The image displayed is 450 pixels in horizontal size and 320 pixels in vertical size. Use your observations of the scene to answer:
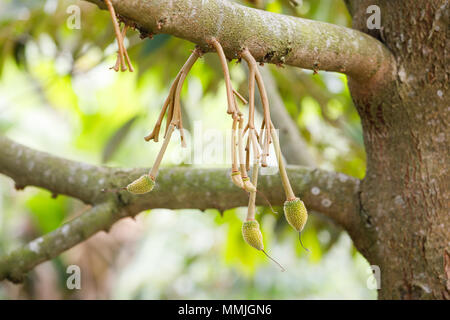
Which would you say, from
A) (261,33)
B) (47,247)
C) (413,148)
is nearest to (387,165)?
(413,148)

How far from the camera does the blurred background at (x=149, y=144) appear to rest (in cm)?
162

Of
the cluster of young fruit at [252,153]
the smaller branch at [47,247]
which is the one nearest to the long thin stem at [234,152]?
the cluster of young fruit at [252,153]

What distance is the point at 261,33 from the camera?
62cm

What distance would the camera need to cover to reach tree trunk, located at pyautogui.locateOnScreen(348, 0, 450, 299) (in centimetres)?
81

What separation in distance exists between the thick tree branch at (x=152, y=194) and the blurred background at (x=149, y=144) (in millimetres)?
330

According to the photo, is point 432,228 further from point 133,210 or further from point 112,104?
point 112,104

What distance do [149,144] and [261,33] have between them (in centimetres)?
435

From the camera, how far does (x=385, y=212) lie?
875 millimetres

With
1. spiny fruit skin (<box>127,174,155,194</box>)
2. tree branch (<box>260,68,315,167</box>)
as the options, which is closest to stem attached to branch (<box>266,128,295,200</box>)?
spiny fruit skin (<box>127,174,155,194</box>)

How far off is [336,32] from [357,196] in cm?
35

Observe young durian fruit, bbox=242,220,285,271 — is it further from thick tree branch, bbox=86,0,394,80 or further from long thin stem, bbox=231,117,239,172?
thick tree branch, bbox=86,0,394,80

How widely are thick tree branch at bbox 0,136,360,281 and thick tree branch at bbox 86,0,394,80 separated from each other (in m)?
0.24

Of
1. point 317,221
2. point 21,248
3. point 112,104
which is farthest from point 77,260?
point 21,248

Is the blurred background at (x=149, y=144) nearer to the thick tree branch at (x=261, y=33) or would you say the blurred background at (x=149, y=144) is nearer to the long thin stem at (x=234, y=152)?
the thick tree branch at (x=261, y=33)
